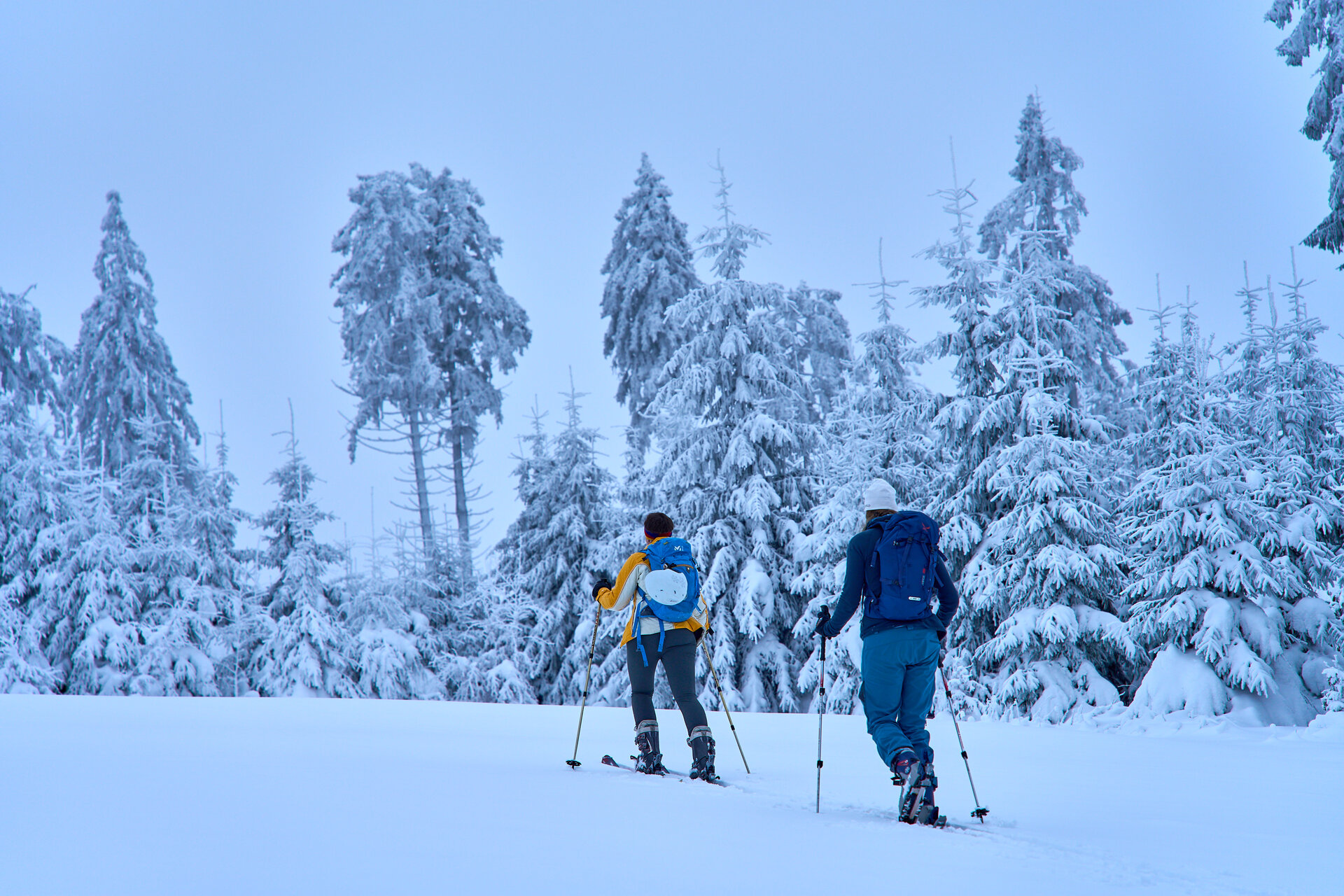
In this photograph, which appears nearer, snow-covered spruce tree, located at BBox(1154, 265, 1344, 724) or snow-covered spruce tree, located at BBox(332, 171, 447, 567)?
snow-covered spruce tree, located at BBox(1154, 265, 1344, 724)

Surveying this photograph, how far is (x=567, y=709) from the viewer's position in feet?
43.9

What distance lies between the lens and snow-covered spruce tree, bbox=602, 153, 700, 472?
92.2ft

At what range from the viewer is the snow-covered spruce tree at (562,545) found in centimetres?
2406

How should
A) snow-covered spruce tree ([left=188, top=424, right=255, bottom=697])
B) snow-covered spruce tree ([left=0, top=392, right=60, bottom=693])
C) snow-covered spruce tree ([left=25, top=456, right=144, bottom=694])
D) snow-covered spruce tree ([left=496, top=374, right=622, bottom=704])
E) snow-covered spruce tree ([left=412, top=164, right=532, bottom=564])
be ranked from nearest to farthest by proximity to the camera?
snow-covered spruce tree ([left=0, top=392, right=60, bottom=693]) → snow-covered spruce tree ([left=25, top=456, right=144, bottom=694]) → snow-covered spruce tree ([left=188, top=424, right=255, bottom=697]) → snow-covered spruce tree ([left=496, top=374, right=622, bottom=704]) → snow-covered spruce tree ([left=412, top=164, right=532, bottom=564])

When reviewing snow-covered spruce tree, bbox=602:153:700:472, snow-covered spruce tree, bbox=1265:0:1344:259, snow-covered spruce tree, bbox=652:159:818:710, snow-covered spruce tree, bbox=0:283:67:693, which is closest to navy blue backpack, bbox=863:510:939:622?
snow-covered spruce tree, bbox=1265:0:1344:259

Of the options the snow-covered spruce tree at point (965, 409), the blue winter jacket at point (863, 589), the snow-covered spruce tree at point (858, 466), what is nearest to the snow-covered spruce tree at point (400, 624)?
the snow-covered spruce tree at point (858, 466)

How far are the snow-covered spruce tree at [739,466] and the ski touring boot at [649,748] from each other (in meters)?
11.5

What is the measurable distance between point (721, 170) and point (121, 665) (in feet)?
55.1

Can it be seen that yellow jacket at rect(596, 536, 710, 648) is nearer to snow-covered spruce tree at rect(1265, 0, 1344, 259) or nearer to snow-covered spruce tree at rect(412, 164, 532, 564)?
snow-covered spruce tree at rect(1265, 0, 1344, 259)

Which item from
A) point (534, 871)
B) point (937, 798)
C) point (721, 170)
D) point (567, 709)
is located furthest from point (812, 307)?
point (534, 871)

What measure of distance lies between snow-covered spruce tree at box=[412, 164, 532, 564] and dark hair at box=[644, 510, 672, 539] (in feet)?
71.9

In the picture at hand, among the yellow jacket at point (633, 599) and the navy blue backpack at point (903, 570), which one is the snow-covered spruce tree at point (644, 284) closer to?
the yellow jacket at point (633, 599)

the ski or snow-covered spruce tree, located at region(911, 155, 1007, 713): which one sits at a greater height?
snow-covered spruce tree, located at region(911, 155, 1007, 713)

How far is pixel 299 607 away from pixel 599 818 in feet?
64.8
